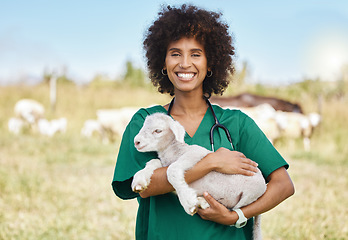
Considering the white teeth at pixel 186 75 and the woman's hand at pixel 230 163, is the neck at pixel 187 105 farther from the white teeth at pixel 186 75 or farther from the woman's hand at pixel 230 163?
the woman's hand at pixel 230 163

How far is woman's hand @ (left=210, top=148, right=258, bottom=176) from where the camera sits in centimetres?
170

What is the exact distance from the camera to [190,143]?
1.93 metres

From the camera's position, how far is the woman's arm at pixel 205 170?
1691 mm

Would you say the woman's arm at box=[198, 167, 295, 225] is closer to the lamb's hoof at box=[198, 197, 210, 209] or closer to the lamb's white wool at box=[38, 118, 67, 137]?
the lamb's hoof at box=[198, 197, 210, 209]

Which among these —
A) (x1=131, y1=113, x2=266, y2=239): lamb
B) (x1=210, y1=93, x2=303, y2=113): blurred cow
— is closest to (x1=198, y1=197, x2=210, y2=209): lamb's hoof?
(x1=131, y1=113, x2=266, y2=239): lamb

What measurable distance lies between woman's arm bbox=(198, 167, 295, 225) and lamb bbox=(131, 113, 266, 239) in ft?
0.10

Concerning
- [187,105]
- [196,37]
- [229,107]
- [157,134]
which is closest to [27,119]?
[229,107]

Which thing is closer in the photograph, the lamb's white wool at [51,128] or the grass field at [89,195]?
the grass field at [89,195]

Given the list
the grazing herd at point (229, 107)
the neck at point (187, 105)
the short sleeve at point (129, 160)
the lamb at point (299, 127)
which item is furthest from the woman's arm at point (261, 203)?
the lamb at point (299, 127)

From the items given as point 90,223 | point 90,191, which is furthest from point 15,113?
point 90,223

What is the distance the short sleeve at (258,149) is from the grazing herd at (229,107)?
358 inches

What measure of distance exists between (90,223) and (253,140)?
3.15 meters

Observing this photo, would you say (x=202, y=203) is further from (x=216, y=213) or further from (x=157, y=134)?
(x=157, y=134)

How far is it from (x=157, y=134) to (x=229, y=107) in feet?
37.8
